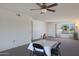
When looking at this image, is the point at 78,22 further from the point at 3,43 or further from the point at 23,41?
the point at 3,43

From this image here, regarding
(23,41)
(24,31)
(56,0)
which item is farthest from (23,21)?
(56,0)

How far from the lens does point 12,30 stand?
7.08 m

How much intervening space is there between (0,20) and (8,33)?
3.27 feet

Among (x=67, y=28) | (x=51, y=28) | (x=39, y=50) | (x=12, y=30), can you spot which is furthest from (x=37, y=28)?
(x=39, y=50)

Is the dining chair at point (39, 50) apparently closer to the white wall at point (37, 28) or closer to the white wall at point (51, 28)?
the white wall at point (37, 28)

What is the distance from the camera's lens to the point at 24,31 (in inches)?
338

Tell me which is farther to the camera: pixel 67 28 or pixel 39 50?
pixel 67 28

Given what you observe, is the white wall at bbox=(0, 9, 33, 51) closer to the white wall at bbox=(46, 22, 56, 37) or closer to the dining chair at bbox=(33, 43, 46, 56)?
the dining chair at bbox=(33, 43, 46, 56)

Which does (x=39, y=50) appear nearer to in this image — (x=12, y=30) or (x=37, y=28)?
(x=12, y=30)

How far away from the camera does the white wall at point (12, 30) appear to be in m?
6.28

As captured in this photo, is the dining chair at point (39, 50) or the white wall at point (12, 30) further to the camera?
the white wall at point (12, 30)

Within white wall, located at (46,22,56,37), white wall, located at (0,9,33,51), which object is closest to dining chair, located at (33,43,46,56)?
white wall, located at (0,9,33,51)

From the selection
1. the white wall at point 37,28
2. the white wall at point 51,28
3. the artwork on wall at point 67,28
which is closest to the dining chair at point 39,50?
the white wall at point 37,28

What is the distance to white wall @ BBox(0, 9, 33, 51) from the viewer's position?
6.28 meters
